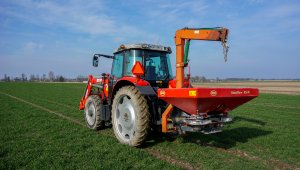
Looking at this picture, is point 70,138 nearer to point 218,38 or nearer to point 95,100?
Result: point 95,100

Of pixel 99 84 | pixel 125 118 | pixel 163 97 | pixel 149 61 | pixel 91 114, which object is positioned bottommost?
pixel 91 114

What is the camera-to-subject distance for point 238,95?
5816mm

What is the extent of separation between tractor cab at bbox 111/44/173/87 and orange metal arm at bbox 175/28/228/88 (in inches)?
47.9

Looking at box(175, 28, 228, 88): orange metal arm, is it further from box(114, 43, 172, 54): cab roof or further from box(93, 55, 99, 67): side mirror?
box(93, 55, 99, 67): side mirror

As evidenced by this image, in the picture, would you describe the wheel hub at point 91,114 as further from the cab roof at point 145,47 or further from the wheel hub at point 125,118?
the cab roof at point 145,47

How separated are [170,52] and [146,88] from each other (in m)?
1.85

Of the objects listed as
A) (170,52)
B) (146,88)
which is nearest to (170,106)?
(146,88)

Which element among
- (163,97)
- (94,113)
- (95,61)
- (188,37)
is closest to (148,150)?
(163,97)

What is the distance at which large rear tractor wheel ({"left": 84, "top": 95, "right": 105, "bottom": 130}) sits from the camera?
27.8ft

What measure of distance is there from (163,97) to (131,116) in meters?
1.19

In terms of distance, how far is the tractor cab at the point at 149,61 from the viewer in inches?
285

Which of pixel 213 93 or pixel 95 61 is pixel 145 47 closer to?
pixel 95 61

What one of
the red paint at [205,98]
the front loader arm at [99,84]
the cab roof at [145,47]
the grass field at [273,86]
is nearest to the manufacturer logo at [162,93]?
the red paint at [205,98]

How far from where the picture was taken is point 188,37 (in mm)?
5953
